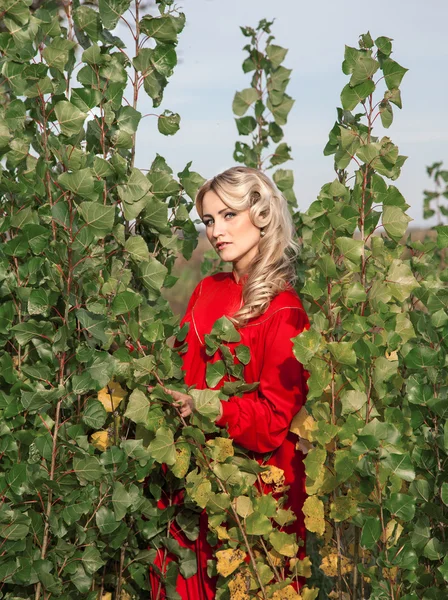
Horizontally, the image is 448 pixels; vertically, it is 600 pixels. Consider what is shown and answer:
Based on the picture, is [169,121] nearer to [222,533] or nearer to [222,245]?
[222,245]

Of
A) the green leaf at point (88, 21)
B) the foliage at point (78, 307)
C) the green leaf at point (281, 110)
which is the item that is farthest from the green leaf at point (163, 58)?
the green leaf at point (281, 110)

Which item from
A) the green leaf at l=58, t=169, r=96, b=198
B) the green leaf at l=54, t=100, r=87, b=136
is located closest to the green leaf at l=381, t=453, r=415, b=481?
the green leaf at l=58, t=169, r=96, b=198

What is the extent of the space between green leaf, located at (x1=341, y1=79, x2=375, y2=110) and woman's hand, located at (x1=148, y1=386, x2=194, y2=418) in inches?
30.6

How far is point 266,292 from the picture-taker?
223cm

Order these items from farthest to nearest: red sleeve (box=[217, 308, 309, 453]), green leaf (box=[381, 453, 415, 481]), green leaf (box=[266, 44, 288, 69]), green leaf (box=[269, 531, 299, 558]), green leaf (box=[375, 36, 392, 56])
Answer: green leaf (box=[266, 44, 288, 69]), red sleeve (box=[217, 308, 309, 453]), green leaf (box=[269, 531, 299, 558]), green leaf (box=[375, 36, 392, 56]), green leaf (box=[381, 453, 415, 481])

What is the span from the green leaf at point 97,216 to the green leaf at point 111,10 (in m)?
0.53

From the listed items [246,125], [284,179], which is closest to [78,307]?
[284,179]

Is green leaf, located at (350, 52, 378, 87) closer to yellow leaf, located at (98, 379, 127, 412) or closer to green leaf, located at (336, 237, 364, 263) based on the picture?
green leaf, located at (336, 237, 364, 263)

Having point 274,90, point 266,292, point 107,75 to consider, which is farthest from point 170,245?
point 274,90

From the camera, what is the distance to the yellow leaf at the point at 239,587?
79.8 inches

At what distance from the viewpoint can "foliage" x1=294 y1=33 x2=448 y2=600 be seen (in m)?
1.68

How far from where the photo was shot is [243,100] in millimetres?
3148

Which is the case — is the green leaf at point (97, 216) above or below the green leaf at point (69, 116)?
below

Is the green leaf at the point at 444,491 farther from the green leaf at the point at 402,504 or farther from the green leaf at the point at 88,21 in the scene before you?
the green leaf at the point at 88,21
